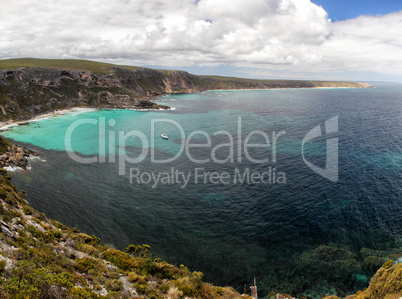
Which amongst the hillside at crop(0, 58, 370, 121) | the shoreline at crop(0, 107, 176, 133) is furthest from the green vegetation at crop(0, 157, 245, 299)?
the hillside at crop(0, 58, 370, 121)

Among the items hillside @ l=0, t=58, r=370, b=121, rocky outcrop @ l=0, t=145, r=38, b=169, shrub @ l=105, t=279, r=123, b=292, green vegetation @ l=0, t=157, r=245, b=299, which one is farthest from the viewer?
hillside @ l=0, t=58, r=370, b=121

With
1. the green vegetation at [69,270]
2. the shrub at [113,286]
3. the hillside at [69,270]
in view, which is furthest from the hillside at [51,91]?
the shrub at [113,286]

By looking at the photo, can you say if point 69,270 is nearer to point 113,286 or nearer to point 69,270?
point 69,270

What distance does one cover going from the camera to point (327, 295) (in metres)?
29.9

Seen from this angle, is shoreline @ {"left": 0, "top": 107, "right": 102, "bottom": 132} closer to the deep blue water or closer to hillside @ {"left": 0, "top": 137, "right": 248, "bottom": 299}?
the deep blue water

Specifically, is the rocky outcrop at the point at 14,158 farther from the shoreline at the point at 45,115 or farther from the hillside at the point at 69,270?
the shoreline at the point at 45,115

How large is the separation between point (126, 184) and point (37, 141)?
55.0 meters

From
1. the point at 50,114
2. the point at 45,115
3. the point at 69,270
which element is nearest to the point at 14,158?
the point at 69,270

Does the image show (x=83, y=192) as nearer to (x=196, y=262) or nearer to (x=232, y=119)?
(x=196, y=262)

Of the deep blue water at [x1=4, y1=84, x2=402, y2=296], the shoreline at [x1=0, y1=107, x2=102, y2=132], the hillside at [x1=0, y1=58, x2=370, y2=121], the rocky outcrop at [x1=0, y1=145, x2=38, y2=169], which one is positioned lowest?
the deep blue water at [x1=4, y1=84, x2=402, y2=296]

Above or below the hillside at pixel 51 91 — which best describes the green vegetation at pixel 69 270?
below

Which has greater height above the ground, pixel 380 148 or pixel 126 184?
pixel 380 148

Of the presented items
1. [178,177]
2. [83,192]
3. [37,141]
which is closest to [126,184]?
[83,192]

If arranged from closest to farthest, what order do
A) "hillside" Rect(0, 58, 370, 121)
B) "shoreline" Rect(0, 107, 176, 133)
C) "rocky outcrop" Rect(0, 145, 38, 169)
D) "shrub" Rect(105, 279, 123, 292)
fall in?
"shrub" Rect(105, 279, 123, 292)
"rocky outcrop" Rect(0, 145, 38, 169)
"shoreline" Rect(0, 107, 176, 133)
"hillside" Rect(0, 58, 370, 121)
